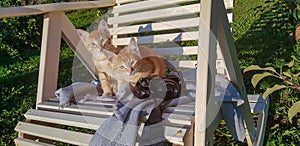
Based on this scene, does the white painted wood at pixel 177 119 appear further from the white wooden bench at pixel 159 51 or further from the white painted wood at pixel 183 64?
the white painted wood at pixel 183 64

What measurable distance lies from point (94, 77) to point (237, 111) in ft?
2.69

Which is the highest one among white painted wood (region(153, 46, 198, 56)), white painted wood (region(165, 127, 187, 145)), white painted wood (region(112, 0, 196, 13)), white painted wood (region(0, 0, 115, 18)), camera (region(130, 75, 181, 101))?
white painted wood (region(112, 0, 196, 13))

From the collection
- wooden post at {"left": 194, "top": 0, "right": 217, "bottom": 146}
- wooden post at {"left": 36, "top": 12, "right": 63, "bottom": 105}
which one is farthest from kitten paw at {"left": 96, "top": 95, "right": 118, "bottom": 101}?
wooden post at {"left": 194, "top": 0, "right": 217, "bottom": 146}

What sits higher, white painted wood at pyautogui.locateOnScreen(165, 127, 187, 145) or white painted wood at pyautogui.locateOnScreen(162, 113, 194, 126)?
white painted wood at pyautogui.locateOnScreen(162, 113, 194, 126)

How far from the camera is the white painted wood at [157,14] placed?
196 centimetres

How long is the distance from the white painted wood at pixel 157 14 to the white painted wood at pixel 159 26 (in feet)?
0.12

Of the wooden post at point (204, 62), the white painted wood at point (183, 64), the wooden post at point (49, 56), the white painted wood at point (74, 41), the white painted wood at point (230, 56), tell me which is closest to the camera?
the wooden post at point (204, 62)

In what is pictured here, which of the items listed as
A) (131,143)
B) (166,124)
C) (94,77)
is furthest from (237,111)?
(94,77)

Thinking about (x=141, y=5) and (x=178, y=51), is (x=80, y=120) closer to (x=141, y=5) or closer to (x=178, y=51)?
(x=178, y=51)

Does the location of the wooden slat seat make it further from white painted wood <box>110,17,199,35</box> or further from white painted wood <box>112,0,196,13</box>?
white painted wood <box>112,0,196,13</box>

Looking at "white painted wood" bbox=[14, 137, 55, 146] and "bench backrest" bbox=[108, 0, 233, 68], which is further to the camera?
"bench backrest" bbox=[108, 0, 233, 68]

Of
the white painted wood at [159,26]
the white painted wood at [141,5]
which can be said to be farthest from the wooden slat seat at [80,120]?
the white painted wood at [141,5]

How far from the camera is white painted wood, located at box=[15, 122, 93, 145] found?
1266 mm

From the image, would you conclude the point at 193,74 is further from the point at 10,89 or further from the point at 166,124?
the point at 10,89
